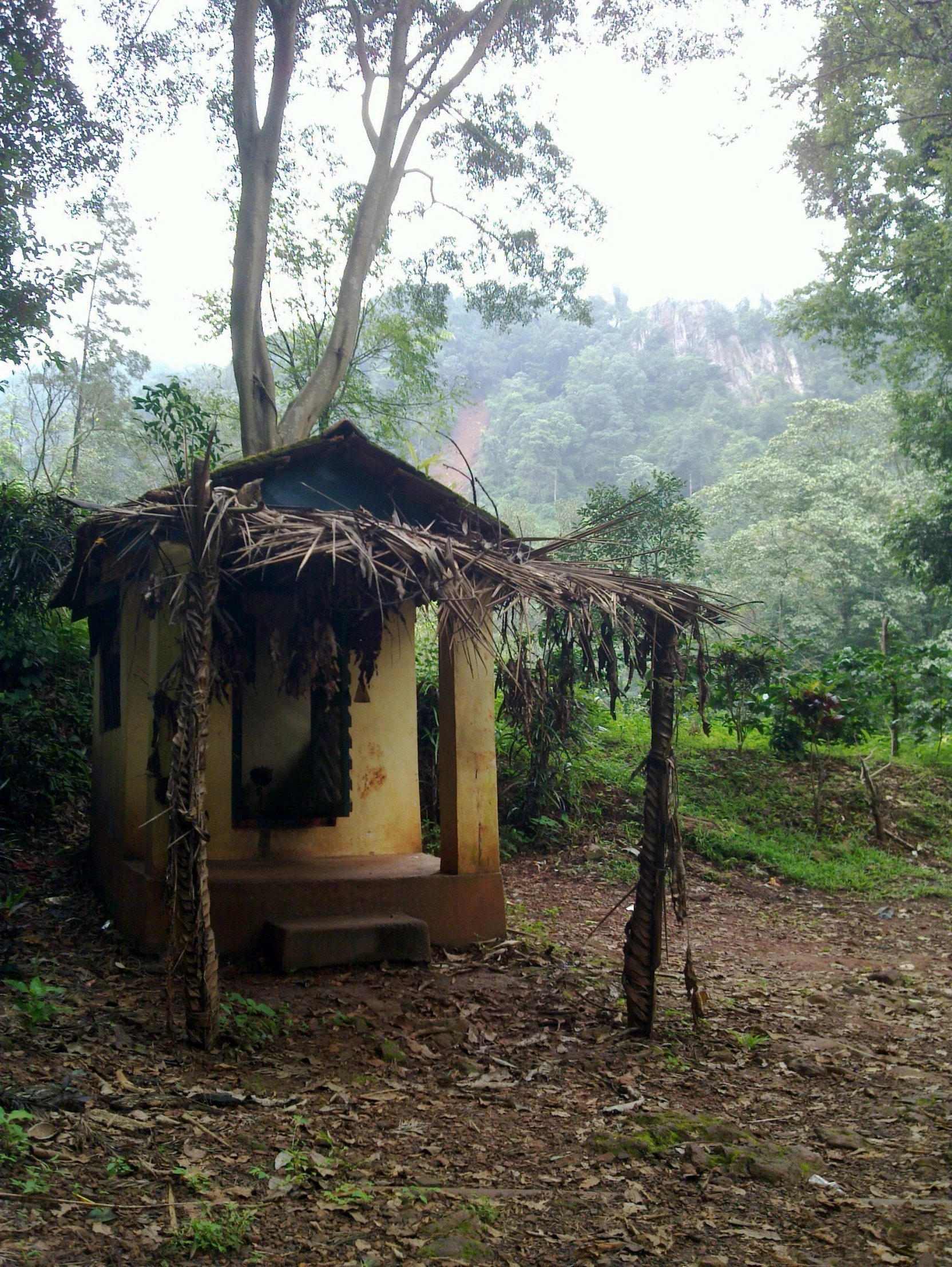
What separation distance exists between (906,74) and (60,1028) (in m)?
17.4

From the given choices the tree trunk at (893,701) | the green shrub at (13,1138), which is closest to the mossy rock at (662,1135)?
the green shrub at (13,1138)

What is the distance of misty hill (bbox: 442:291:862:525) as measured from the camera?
41.8 meters

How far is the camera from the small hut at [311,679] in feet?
16.9

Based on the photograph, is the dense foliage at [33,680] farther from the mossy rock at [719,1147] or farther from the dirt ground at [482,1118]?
the mossy rock at [719,1147]

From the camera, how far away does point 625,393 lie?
4881cm

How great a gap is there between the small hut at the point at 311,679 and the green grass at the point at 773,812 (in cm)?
396

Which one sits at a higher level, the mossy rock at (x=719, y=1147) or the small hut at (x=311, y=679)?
the small hut at (x=311, y=679)

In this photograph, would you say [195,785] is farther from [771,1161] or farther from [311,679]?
[771,1161]

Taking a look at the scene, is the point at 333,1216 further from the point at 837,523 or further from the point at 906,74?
the point at 837,523

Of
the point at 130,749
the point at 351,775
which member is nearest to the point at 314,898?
the point at 351,775

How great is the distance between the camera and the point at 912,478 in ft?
84.4

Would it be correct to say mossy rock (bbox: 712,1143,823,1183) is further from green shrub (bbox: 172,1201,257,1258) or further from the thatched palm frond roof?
the thatched palm frond roof

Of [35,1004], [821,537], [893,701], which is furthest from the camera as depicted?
[821,537]

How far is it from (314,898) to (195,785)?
2.14 m
